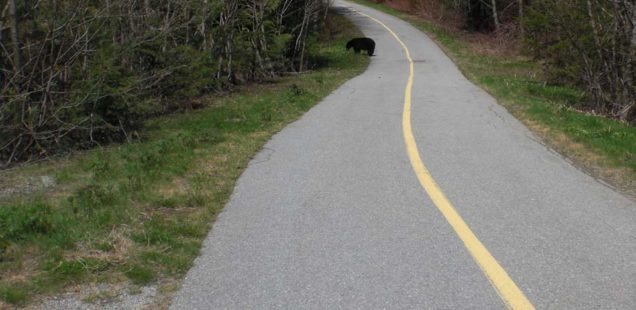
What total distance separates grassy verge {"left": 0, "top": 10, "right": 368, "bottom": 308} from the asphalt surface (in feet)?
→ 1.12

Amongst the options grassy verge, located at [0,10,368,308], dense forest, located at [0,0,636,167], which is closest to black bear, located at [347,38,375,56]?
dense forest, located at [0,0,636,167]

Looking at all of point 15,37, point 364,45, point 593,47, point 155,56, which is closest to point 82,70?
point 15,37

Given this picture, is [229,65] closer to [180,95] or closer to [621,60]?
[180,95]

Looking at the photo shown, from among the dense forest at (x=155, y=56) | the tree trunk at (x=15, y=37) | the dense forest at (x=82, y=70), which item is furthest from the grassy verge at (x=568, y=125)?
the tree trunk at (x=15, y=37)

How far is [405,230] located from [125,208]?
2.79 m

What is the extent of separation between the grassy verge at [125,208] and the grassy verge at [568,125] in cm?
479

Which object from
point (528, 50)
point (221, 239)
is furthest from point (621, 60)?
point (221, 239)

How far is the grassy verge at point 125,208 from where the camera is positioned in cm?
488

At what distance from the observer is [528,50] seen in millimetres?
23000

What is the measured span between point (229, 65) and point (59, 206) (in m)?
Answer: 11.7

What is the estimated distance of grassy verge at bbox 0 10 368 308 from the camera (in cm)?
488

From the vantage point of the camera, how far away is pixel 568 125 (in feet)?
38.7

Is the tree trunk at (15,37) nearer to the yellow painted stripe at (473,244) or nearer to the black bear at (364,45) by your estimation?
the yellow painted stripe at (473,244)

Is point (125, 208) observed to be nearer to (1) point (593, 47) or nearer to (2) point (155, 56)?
(2) point (155, 56)
